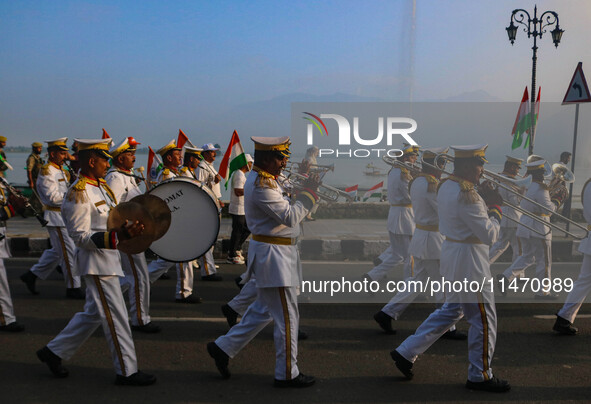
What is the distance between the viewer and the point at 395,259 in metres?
7.22

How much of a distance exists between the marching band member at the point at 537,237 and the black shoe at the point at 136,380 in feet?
16.2

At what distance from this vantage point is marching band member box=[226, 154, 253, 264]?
923 centimetres

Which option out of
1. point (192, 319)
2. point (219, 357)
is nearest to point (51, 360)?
point (219, 357)

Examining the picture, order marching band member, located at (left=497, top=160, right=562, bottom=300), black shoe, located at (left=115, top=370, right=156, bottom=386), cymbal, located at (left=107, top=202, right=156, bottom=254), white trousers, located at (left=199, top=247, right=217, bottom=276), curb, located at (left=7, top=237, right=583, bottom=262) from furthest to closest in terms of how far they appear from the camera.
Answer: curb, located at (left=7, top=237, right=583, bottom=262) < white trousers, located at (left=199, top=247, right=217, bottom=276) < marching band member, located at (left=497, top=160, right=562, bottom=300) < black shoe, located at (left=115, top=370, right=156, bottom=386) < cymbal, located at (left=107, top=202, right=156, bottom=254)

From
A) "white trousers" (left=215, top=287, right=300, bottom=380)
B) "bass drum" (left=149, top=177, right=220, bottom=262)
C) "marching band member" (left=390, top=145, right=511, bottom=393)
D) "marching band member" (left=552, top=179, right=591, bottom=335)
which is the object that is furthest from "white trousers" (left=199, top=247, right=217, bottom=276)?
"marching band member" (left=552, top=179, right=591, bottom=335)

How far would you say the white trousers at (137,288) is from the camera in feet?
19.1

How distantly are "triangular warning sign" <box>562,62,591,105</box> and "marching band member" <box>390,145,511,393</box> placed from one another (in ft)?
22.3

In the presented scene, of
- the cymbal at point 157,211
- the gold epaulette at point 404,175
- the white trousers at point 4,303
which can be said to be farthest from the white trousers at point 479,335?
the white trousers at point 4,303

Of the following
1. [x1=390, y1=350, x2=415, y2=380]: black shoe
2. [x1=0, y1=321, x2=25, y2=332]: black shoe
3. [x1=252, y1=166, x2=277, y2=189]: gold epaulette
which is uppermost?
[x1=252, y1=166, x2=277, y2=189]: gold epaulette

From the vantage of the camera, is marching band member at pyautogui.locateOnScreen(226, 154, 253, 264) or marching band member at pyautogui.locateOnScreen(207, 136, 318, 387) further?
marching band member at pyautogui.locateOnScreen(226, 154, 253, 264)

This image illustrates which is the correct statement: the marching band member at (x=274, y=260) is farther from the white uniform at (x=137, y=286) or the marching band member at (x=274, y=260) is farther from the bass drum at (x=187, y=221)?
the white uniform at (x=137, y=286)

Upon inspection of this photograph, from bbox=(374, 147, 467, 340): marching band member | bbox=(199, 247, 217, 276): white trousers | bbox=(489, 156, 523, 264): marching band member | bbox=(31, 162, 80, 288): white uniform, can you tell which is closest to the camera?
bbox=(374, 147, 467, 340): marching band member

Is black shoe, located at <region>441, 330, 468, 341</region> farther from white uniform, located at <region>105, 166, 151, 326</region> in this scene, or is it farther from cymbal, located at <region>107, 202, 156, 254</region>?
cymbal, located at <region>107, 202, 156, 254</region>

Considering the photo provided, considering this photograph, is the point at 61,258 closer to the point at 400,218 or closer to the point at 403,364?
the point at 400,218
